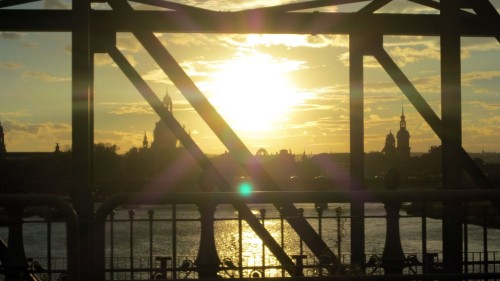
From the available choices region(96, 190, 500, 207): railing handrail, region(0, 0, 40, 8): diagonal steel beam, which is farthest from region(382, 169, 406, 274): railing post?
region(0, 0, 40, 8): diagonal steel beam

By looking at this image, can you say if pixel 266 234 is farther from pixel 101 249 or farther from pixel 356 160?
pixel 101 249

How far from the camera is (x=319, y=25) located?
23.0 feet

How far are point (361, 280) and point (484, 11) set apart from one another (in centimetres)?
367

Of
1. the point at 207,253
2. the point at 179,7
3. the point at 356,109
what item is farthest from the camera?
the point at 356,109

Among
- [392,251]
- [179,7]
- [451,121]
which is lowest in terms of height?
[392,251]

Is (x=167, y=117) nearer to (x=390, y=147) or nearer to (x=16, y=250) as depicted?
(x=16, y=250)

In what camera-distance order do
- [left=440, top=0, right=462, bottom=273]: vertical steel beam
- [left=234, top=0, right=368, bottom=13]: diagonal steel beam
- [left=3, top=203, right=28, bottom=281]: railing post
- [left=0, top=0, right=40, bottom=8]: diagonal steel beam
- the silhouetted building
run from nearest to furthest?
[left=3, top=203, right=28, bottom=281]: railing post
[left=440, top=0, right=462, bottom=273]: vertical steel beam
[left=0, top=0, right=40, bottom=8]: diagonal steel beam
[left=234, top=0, right=368, bottom=13]: diagonal steel beam
the silhouetted building

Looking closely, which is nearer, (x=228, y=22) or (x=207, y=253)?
(x=207, y=253)

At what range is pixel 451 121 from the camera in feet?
21.5

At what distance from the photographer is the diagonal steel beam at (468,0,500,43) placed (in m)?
6.50

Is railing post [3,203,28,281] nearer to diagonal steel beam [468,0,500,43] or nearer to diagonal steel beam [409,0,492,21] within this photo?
diagonal steel beam [468,0,500,43]

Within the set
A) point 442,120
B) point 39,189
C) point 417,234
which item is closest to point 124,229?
point 417,234

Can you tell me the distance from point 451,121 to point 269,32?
6.49 feet

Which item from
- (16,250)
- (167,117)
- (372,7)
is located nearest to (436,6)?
(372,7)
